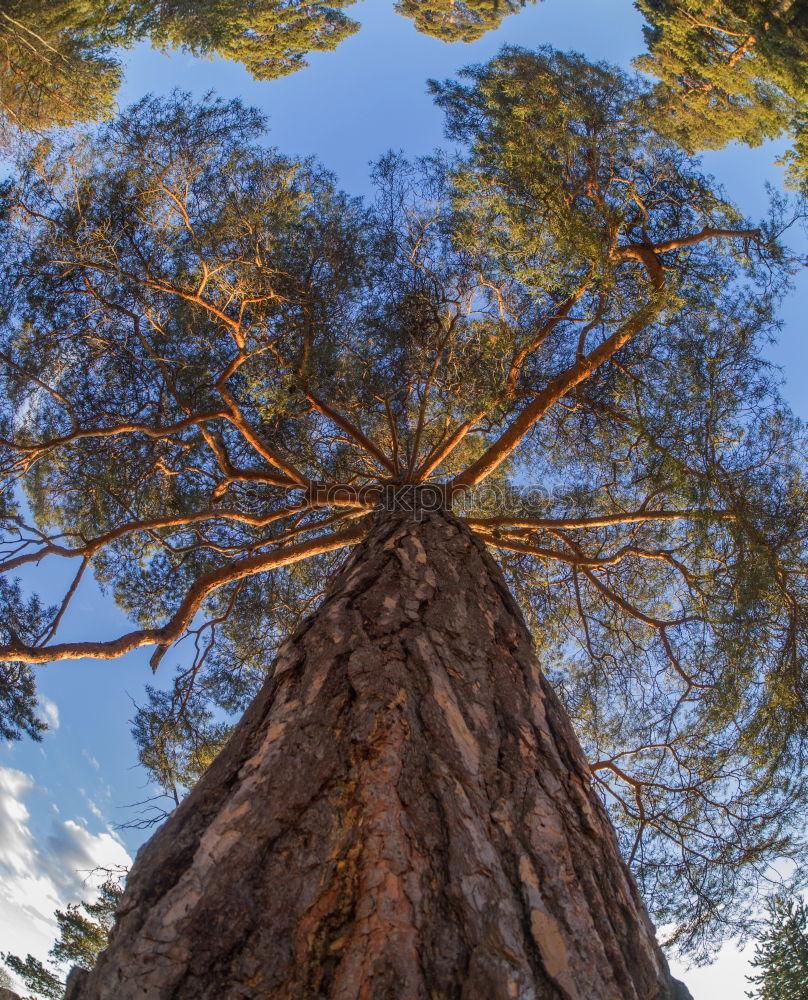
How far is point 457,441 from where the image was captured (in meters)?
5.47

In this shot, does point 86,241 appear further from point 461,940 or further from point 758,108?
point 461,940

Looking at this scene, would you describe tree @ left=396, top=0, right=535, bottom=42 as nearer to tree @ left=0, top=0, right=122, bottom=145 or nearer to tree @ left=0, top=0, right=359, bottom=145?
tree @ left=0, top=0, right=359, bottom=145

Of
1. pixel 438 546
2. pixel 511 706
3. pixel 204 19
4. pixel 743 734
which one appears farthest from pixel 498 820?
pixel 204 19

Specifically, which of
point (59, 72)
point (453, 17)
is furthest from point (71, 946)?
point (453, 17)

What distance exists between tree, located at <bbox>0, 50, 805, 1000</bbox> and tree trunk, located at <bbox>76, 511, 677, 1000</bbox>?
0.03 meters

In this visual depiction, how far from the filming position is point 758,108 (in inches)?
189

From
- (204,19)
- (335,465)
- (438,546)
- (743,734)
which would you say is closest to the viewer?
(438,546)

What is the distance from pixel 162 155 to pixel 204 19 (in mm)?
1467

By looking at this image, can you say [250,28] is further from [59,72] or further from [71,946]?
[71,946]

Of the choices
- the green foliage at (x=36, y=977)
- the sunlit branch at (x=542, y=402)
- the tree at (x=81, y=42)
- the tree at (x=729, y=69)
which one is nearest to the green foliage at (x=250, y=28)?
the tree at (x=81, y=42)

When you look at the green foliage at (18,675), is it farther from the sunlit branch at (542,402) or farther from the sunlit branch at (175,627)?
the sunlit branch at (542,402)

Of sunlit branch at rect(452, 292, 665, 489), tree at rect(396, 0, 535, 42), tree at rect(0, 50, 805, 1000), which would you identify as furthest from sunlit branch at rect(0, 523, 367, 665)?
tree at rect(396, 0, 535, 42)

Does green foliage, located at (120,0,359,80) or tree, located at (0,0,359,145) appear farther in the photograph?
green foliage, located at (120,0,359,80)

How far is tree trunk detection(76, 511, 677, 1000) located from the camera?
115cm
